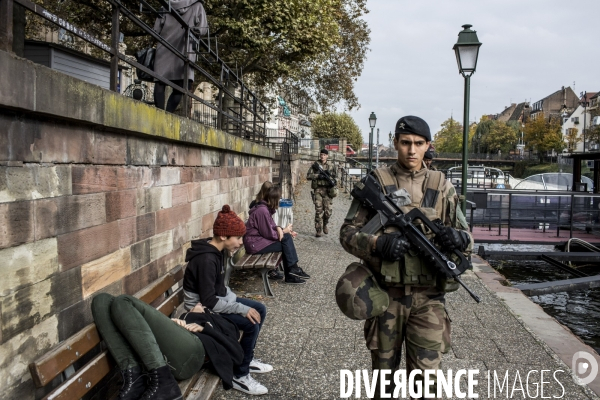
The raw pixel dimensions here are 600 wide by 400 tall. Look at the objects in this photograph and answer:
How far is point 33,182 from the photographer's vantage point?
9.41 ft

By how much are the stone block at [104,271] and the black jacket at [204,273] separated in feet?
1.69

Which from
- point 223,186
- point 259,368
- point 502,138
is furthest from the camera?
point 502,138

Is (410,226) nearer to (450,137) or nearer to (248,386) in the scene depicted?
(248,386)

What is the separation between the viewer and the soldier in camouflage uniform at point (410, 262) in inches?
121

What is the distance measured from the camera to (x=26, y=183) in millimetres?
2799

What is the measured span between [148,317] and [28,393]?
2.41ft

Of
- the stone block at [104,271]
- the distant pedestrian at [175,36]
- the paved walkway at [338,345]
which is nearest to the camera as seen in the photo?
the stone block at [104,271]

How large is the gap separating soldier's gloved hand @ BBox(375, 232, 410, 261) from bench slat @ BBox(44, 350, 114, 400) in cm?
168

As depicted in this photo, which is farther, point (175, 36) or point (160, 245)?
point (175, 36)

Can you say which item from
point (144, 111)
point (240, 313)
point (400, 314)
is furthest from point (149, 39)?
point (400, 314)

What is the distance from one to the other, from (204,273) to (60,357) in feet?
4.29

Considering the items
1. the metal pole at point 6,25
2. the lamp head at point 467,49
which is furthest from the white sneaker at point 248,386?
the lamp head at point 467,49

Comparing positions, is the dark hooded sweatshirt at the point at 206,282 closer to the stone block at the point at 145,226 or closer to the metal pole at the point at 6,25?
the stone block at the point at 145,226

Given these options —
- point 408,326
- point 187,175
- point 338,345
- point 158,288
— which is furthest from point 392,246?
point 187,175
